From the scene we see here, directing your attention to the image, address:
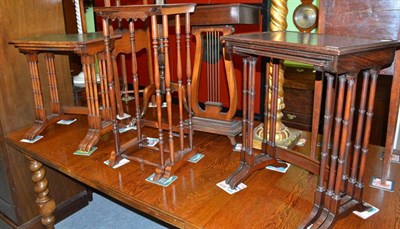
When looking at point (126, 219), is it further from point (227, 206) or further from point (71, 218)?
point (227, 206)

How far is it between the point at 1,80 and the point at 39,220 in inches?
39.3

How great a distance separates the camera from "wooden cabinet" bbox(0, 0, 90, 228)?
218cm

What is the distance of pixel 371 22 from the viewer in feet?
5.03

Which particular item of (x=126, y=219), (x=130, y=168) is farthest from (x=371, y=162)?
(x=126, y=219)

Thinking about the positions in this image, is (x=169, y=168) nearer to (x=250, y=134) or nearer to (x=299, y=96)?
(x=250, y=134)

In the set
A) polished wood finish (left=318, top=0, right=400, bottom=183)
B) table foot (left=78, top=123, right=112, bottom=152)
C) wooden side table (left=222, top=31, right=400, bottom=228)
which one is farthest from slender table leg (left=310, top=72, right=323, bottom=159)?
table foot (left=78, top=123, right=112, bottom=152)

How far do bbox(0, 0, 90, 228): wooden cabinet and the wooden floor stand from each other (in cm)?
26

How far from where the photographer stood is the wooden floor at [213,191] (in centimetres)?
138

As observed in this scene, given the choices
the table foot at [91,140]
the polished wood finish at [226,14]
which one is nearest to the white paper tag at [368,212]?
the polished wood finish at [226,14]

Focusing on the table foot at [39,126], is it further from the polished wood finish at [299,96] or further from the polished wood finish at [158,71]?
the polished wood finish at [299,96]

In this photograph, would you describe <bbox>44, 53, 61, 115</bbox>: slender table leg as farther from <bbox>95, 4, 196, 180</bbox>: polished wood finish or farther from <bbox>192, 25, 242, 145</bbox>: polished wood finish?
<bbox>192, 25, 242, 145</bbox>: polished wood finish

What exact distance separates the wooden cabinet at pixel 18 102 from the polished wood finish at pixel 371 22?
5.95ft

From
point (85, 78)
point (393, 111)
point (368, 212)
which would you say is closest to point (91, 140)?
point (85, 78)

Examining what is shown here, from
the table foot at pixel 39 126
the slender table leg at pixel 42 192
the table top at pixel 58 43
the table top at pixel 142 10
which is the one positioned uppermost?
the table top at pixel 142 10
